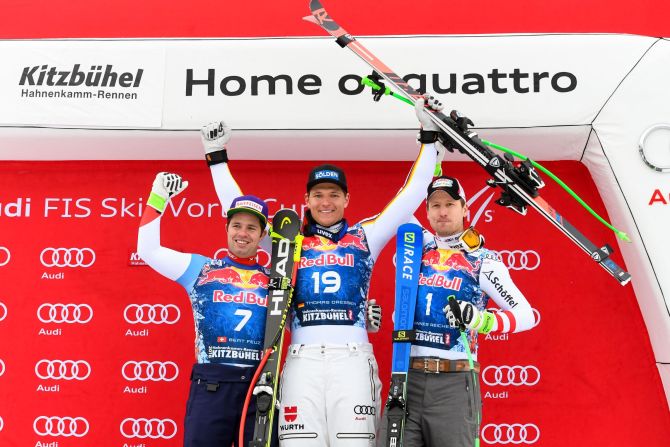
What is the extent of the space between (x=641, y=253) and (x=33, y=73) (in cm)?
367

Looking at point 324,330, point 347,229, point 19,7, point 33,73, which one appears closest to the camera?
point 324,330

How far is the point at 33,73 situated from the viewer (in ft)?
15.2

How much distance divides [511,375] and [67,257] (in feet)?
9.24

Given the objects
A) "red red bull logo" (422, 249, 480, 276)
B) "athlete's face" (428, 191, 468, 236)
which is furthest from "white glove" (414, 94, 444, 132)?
"red red bull logo" (422, 249, 480, 276)

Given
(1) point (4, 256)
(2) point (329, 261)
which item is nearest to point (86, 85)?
(1) point (4, 256)

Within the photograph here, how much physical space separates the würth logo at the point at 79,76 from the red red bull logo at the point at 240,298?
153 centimetres

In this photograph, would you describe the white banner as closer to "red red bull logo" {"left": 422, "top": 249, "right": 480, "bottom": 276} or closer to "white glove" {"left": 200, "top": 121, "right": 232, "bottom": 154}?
"white glove" {"left": 200, "top": 121, "right": 232, "bottom": 154}

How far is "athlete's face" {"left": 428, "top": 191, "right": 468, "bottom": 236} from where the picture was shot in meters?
3.82

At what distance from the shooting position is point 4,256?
4.85 meters

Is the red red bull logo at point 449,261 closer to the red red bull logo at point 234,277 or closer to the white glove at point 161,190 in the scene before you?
the red red bull logo at point 234,277

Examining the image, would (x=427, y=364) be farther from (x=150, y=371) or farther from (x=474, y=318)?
(x=150, y=371)

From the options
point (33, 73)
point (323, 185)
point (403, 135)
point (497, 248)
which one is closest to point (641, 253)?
point (497, 248)

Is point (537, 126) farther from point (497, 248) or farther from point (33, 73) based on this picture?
point (33, 73)

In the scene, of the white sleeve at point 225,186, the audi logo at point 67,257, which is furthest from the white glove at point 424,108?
the audi logo at point 67,257
